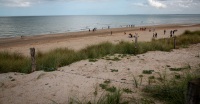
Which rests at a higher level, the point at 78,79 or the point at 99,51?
the point at 99,51

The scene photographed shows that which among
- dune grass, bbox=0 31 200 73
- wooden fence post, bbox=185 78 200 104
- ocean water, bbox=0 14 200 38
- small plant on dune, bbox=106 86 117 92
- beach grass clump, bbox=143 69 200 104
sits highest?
ocean water, bbox=0 14 200 38

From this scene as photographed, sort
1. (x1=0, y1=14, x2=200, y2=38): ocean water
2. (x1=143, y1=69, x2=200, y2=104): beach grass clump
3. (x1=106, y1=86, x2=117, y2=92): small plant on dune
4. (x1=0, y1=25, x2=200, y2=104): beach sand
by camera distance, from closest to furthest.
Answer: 1. (x1=143, y1=69, x2=200, y2=104): beach grass clump
2. (x1=0, y1=25, x2=200, y2=104): beach sand
3. (x1=106, y1=86, x2=117, y2=92): small plant on dune
4. (x1=0, y1=14, x2=200, y2=38): ocean water

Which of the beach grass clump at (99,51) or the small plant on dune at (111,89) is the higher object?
the beach grass clump at (99,51)

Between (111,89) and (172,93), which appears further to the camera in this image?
(111,89)

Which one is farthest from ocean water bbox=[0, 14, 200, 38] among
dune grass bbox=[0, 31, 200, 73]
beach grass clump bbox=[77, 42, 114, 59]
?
beach grass clump bbox=[77, 42, 114, 59]

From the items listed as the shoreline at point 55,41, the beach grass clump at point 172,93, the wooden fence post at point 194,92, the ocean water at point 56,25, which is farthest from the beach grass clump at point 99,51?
the ocean water at point 56,25

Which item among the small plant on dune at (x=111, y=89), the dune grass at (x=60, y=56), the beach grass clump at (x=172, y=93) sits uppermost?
the dune grass at (x=60, y=56)

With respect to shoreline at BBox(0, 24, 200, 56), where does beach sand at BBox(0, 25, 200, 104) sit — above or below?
below

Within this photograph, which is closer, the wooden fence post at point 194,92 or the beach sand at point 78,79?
the wooden fence post at point 194,92

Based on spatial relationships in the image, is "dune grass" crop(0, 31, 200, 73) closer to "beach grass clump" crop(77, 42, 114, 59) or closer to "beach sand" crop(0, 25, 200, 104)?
"beach grass clump" crop(77, 42, 114, 59)

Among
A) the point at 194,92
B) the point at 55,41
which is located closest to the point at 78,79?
the point at 194,92

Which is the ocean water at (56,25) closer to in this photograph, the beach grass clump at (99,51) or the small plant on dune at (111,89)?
the beach grass clump at (99,51)

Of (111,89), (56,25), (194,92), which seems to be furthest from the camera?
(56,25)

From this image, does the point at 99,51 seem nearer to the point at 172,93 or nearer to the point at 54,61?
the point at 54,61
